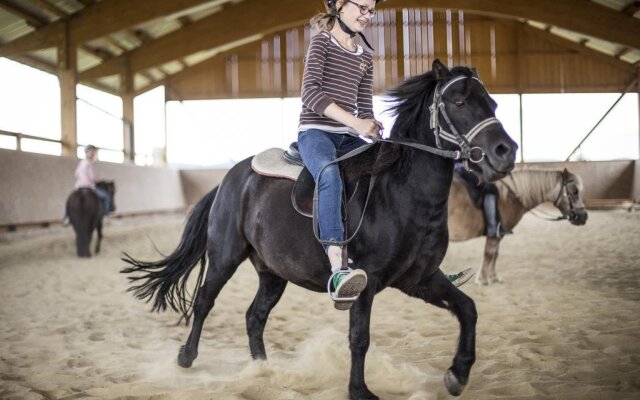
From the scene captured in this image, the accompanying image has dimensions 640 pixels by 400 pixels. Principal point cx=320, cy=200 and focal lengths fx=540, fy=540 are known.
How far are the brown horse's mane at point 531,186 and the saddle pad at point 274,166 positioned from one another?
4.10 metres

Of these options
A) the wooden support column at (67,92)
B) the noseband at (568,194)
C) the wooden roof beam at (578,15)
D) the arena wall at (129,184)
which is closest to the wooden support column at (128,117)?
the arena wall at (129,184)

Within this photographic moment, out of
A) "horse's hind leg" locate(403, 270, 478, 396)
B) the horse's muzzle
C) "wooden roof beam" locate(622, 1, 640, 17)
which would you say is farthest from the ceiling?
"horse's hind leg" locate(403, 270, 478, 396)

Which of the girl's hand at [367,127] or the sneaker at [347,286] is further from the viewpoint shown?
the girl's hand at [367,127]

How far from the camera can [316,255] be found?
8.28 ft

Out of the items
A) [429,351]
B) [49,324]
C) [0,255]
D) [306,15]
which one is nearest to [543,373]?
[429,351]

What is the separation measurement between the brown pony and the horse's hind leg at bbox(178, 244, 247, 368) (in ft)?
12.5

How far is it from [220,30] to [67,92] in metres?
4.90

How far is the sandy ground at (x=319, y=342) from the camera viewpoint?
2.68 m

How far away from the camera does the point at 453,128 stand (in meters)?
2.27

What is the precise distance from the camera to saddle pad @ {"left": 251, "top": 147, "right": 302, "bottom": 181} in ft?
9.06

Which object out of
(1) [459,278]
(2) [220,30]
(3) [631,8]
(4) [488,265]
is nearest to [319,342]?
(1) [459,278]

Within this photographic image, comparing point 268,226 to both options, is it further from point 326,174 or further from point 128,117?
point 128,117

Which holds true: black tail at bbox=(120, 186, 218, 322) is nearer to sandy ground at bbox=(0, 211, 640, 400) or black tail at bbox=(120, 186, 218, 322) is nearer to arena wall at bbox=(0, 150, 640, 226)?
sandy ground at bbox=(0, 211, 640, 400)

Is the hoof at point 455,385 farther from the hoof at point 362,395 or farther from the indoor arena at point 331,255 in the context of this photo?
the hoof at point 362,395
